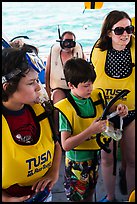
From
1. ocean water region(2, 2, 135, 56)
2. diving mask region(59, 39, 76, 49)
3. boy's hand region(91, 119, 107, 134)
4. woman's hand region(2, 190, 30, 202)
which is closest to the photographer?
woman's hand region(2, 190, 30, 202)

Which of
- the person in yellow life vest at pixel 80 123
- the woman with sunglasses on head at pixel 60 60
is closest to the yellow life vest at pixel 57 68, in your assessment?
the woman with sunglasses on head at pixel 60 60

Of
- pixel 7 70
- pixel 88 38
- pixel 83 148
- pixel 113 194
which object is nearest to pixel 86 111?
pixel 83 148

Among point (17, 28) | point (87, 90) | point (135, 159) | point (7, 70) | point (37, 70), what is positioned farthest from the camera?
point (17, 28)

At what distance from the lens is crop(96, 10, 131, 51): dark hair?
190cm

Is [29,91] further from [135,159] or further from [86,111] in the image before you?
[135,159]

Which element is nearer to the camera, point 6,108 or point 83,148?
point 6,108

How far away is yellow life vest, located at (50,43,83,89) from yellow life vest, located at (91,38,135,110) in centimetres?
49

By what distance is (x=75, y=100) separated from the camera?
168 cm

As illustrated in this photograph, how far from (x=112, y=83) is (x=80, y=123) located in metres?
0.42

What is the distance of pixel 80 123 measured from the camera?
1637mm

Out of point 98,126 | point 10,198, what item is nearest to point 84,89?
point 98,126

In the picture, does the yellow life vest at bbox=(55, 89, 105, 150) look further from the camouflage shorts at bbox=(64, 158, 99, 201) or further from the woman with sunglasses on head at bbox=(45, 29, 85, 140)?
the woman with sunglasses on head at bbox=(45, 29, 85, 140)

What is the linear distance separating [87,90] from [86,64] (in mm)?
145

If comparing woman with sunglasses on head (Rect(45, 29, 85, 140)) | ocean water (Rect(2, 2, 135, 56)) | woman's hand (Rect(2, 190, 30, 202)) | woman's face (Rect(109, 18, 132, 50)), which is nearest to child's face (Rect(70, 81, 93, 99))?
woman's face (Rect(109, 18, 132, 50))
